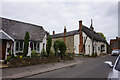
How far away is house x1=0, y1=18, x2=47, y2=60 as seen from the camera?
13.9 metres

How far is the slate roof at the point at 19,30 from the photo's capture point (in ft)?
52.4

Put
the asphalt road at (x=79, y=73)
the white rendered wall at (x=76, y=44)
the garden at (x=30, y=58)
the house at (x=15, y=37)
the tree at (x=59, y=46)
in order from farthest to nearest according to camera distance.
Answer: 1. the white rendered wall at (x=76, y=44)
2. the tree at (x=59, y=46)
3. the house at (x=15, y=37)
4. the garden at (x=30, y=58)
5. the asphalt road at (x=79, y=73)

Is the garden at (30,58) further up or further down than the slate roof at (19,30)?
further down

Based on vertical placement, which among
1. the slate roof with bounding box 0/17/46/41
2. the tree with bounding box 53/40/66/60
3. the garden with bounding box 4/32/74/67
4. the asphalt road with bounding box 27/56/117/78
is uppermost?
the slate roof with bounding box 0/17/46/41

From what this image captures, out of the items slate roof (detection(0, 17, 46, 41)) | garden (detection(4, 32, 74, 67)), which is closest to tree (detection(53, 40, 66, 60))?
garden (detection(4, 32, 74, 67))

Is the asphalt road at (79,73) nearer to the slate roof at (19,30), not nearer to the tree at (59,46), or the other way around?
the tree at (59,46)

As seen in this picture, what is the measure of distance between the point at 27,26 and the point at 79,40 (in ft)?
43.1

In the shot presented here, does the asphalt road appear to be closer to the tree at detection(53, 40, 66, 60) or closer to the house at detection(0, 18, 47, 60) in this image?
the tree at detection(53, 40, 66, 60)

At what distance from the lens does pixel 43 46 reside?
2030 cm

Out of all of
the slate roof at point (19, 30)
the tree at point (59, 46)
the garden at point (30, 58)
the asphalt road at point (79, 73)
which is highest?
the slate roof at point (19, 30)

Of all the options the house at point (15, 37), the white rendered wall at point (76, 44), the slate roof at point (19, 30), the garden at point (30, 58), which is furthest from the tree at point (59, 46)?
the white rendered wall at point (76, 44)

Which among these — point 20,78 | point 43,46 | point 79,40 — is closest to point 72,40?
point 79,40

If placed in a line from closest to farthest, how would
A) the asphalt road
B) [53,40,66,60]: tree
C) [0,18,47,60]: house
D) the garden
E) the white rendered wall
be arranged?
the asphalt road, the garden, [0,18,47,60]: house, [53,40,66,60]: tree, the white rendered wall

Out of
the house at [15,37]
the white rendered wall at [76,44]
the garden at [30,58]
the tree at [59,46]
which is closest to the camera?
the garden at [30,58]
